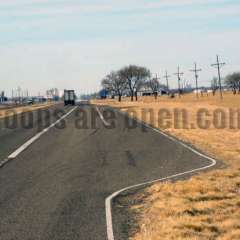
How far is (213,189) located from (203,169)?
10.2 ft

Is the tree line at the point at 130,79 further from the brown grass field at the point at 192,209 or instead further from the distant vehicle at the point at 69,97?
the brown grass field at the point at 192,209

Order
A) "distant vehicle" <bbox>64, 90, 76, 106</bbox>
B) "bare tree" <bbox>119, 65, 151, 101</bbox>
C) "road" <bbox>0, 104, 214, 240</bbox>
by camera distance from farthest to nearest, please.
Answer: "bare tree" <bbox>119, 65, 151, 101</bbox>
"distant vehicle" <bbox>64, 90, 76, 106</bbox>
"road" <bbox>0, 104, 214, 240</bbox>

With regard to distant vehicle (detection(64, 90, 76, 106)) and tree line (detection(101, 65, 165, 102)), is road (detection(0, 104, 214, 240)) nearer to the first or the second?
distant vehicle (detection(64, 90, 76, 106))

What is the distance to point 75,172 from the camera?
1480 centimetres

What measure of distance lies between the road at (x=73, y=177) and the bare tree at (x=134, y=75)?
5200 inches

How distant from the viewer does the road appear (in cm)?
892

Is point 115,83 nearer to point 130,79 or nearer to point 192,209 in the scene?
point 130,79

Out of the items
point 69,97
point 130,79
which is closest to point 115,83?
point 130,79

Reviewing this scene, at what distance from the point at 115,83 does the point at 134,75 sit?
8.12m

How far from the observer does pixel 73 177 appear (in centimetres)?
1392

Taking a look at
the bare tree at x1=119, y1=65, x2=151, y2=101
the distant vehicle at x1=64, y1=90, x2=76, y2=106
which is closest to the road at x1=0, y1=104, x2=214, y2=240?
the distant vehicle at x1=64, y1=90, x2=76, y2=106

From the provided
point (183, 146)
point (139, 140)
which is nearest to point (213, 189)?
point (183, 146)

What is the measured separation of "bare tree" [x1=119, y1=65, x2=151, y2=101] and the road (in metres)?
132

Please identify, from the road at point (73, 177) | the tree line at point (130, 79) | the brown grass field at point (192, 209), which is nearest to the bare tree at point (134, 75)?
the tree line at point (130, 79)
